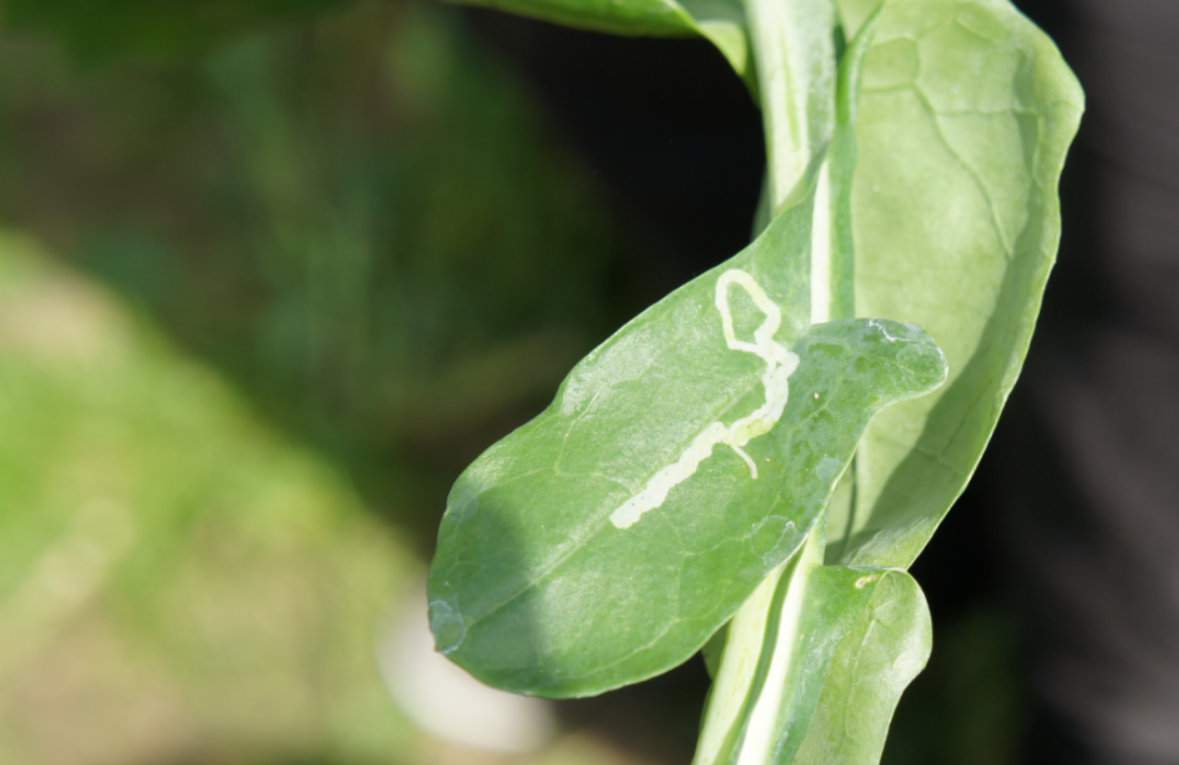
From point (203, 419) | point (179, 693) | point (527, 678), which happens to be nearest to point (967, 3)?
point (527, 678)

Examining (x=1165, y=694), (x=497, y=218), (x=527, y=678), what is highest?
(x=527, y=678)

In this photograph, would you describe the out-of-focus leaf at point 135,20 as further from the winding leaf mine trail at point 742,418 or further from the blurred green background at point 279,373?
the blurred green background at point 279,373

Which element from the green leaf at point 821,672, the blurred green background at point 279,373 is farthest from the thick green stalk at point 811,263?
the blurred green background at point 279,373

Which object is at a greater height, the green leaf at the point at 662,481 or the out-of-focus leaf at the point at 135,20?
the green leaf at the point at 662,481

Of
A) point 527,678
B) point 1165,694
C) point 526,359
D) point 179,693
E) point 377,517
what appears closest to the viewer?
point 527,678

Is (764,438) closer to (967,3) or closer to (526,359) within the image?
(967,3)
